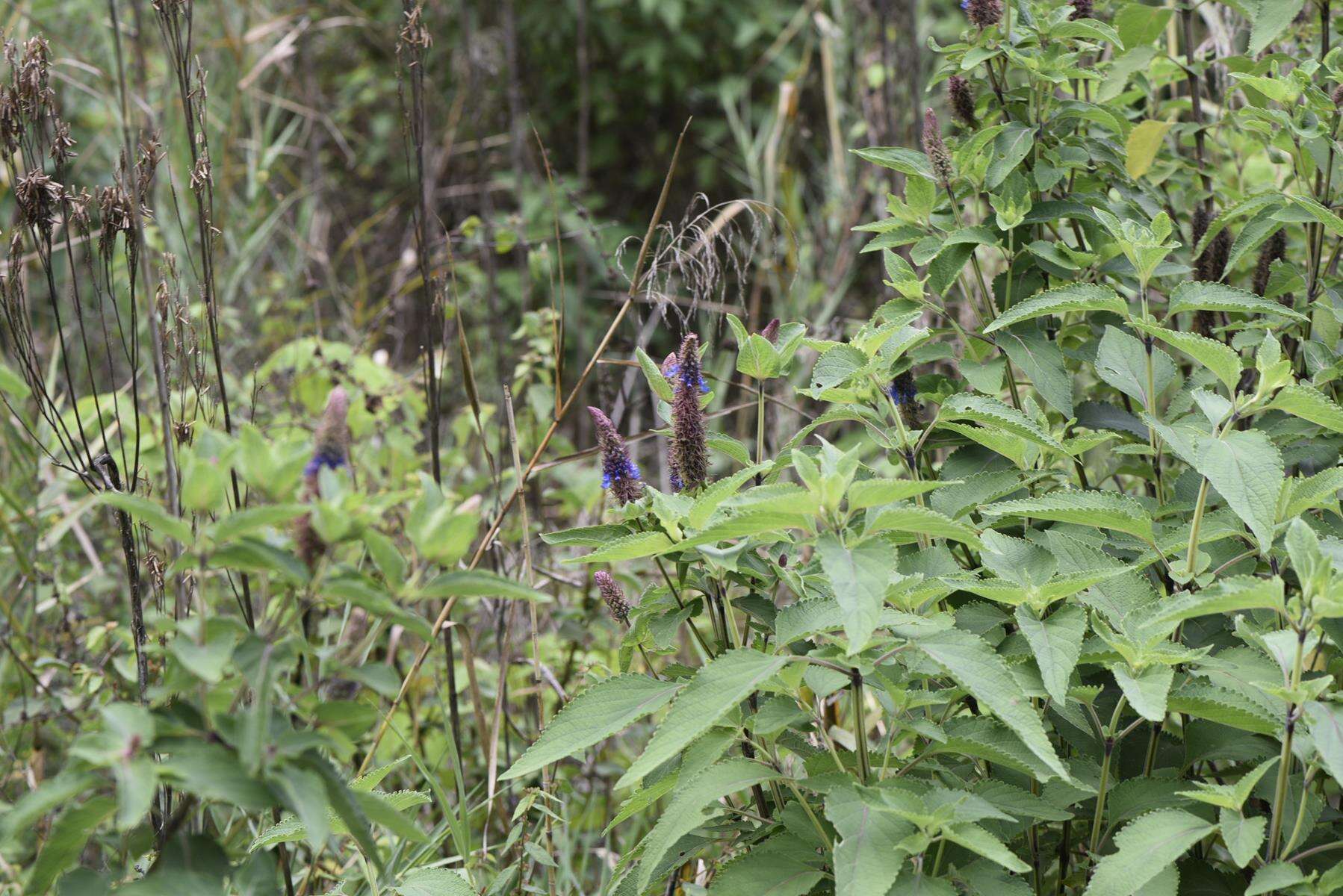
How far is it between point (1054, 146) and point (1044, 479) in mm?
525

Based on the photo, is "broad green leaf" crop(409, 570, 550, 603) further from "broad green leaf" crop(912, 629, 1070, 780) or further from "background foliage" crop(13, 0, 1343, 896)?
"broad green leaf" crop(912, 629, 1070, 780)

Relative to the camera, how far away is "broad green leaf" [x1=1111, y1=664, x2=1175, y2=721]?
45.1 inches

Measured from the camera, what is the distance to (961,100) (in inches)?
71.7

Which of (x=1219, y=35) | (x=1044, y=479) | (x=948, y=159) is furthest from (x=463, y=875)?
(x=1219, y=35)

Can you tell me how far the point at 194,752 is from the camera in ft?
3.00

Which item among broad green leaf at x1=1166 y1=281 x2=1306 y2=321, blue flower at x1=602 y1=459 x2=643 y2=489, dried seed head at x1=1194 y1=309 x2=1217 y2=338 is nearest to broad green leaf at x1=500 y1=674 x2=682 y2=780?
blue flower at x1=602 y1=459 x2=643 y2=489

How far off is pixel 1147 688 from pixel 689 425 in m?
0.58

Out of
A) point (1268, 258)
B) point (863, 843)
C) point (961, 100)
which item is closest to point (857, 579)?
point (863, 843)

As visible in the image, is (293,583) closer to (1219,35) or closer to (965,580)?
(965,580)

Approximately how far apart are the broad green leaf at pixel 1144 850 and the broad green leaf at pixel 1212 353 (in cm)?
49

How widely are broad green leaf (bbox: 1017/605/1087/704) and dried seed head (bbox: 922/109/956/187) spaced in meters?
0.69

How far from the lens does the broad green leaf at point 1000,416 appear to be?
139cm

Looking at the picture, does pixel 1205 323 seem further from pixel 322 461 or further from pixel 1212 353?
pixel 322 461

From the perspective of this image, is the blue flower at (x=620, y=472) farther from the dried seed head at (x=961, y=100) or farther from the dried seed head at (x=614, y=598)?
the dried seed head at (x=961, y=100)
